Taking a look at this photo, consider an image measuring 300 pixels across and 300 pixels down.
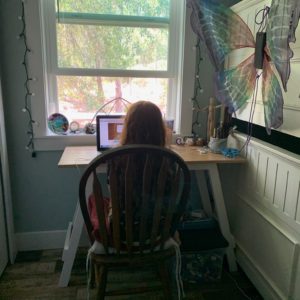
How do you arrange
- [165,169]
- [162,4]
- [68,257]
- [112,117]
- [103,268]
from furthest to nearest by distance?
[162,4], [112,117], [68,257], [103,268], [165,169]

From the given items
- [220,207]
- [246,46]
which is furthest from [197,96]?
[220,207]

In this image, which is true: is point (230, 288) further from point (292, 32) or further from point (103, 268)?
point (292, 32)

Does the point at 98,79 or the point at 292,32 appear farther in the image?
the point at 98,79

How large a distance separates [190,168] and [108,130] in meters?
0.58

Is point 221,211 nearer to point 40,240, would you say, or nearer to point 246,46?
point 246,46

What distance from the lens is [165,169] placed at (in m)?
1.14

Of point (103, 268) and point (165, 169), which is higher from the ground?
point (165, 169)

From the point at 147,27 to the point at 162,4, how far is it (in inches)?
7.3

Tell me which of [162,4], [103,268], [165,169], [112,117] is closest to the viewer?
[165,169]

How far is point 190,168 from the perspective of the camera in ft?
5.82

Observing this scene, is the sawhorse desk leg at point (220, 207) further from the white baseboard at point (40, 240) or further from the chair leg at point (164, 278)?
the white baseboard at point (40, 240)

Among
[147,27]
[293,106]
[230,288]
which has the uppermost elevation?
[147,27]

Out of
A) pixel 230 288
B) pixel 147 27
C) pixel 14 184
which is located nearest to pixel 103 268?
pixel 230 288

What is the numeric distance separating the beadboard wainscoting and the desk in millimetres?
121
